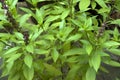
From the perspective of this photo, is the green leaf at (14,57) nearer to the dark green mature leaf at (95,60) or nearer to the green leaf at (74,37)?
the green leaf at (74,37)

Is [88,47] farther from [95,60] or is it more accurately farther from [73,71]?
[73,71]

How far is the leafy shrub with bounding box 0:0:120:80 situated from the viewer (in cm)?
185

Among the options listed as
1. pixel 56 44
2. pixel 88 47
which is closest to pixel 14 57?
pixel 56 44

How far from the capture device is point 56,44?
2.05 metres

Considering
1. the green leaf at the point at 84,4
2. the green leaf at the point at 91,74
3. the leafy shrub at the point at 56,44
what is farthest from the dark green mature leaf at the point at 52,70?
the green leaf at the point at 84,4

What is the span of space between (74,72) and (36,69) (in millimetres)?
269

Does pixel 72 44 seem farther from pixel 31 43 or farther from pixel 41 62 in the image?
pixel 31 43

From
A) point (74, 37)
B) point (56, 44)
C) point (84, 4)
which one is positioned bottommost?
point (56, 44)

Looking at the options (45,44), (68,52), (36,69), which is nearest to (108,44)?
(68,52)

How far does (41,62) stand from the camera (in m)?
2.05

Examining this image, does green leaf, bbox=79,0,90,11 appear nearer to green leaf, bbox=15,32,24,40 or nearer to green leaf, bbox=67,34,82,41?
green leaf, bbox=67,34,82,41

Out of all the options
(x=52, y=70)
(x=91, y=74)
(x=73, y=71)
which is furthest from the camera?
(x=52, y=70)

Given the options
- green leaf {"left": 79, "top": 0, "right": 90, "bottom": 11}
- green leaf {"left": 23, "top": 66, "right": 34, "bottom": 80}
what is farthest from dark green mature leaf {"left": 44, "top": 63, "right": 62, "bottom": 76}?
green leaf {"left": 79, "top": 0, "right": 90, "bottom": 11}

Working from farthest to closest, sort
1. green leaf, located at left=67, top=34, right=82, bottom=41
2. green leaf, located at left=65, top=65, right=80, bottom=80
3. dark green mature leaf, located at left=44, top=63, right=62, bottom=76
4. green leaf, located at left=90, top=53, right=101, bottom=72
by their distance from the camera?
dark green mature leaf, located at left=44, top=63, right=62, bottom=76 → green leaf, located at left=65, top=65, right=80, bottom=80 → green leaf, located at left=67, top=34, right=82, bottom=41 → green leaf, located at left=90, top=53, right=101, bottom=72
